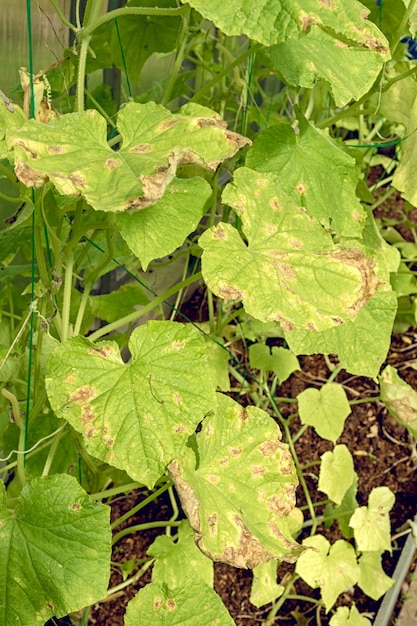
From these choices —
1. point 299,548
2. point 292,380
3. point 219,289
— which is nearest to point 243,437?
point 299,548

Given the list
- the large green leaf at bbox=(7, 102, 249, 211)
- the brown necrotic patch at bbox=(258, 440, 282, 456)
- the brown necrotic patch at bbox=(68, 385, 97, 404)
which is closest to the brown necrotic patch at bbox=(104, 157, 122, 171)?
the large green leaf at bbox=(7, 102, 249, 211)

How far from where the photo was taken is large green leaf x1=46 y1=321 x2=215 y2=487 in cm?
90

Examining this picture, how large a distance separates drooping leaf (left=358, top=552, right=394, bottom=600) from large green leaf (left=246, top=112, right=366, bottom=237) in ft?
2.77

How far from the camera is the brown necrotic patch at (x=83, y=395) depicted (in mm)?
909

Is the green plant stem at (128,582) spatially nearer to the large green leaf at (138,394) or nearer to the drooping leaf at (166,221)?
the large green leaf at (138,394)

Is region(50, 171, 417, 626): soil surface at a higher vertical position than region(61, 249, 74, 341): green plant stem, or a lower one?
lower

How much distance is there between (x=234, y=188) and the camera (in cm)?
104

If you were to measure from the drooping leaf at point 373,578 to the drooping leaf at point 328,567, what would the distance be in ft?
0.21

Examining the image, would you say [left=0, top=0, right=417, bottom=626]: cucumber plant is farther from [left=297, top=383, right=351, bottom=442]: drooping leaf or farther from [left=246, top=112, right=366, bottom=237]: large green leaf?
[left=297, top=383, right=351, bottom=442]: drooping leaf

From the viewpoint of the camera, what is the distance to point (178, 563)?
1361 millimetres

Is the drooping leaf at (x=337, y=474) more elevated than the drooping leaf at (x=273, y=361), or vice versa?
the drooping leaf at (x=273, y=361)

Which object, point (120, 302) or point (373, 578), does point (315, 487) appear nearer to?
point (373, 578)

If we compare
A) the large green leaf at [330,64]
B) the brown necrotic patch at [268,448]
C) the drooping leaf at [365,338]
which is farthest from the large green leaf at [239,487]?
the large green leaf at [330,64]

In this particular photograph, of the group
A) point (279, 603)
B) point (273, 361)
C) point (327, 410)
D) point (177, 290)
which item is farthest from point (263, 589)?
point (177, 290)
